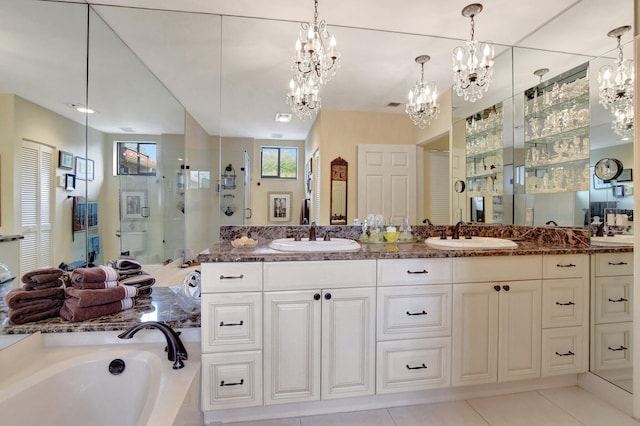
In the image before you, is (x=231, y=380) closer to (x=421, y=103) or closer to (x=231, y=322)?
(x=231, y=322)

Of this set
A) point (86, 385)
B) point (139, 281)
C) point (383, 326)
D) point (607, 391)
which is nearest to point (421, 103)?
point (383, 326)

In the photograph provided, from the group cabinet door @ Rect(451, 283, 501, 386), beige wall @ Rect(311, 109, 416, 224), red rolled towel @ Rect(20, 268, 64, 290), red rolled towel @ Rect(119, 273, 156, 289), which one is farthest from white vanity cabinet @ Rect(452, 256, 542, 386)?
red rolled towel @ Rect(20, 268, 64, 290)

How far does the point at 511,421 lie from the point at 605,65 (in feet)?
7.50

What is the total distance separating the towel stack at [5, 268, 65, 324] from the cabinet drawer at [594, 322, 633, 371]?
326cm

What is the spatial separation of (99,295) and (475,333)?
84.8 inches

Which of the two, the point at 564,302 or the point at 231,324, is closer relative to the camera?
the point at 231,324

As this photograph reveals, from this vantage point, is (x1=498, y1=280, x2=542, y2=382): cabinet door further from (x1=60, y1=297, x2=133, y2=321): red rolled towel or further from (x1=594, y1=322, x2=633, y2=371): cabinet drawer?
(x1=60, y1=297, x2=133, y2=321): red rolled towel

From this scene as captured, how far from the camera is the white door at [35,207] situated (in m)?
1.83

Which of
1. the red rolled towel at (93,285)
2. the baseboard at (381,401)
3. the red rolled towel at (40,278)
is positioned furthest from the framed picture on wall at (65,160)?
the baseboard at (381,401)

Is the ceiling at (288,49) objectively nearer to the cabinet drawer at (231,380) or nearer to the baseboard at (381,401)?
the cabinet drawer at (231,380)

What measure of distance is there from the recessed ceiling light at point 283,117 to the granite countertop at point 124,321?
1.50 m

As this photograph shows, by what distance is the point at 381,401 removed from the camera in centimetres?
159

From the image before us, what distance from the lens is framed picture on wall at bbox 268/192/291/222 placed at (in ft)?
6.88

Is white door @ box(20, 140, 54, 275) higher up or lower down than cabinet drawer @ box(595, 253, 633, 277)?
higher up
